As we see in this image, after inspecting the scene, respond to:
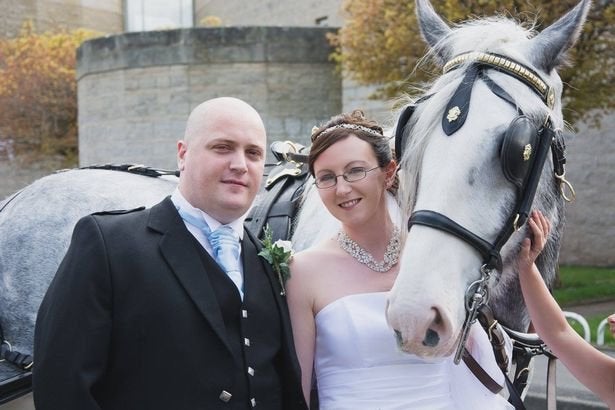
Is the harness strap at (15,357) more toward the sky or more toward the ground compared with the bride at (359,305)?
more toward the ground

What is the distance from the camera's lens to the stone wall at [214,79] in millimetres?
15086

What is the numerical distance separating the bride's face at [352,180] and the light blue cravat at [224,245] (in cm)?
40

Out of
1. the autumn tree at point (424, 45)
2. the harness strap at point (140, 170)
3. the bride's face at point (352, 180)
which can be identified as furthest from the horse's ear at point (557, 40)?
the autumn tree at point (424, 45)

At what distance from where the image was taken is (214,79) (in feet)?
49.8

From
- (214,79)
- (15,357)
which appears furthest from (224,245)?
(214,79)

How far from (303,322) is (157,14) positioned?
115ft

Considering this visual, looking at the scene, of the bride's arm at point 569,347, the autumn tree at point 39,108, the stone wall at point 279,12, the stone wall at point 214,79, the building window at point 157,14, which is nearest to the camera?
the bride's arm at point 569,347

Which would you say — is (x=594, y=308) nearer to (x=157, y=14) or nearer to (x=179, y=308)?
(x=179, y=308)

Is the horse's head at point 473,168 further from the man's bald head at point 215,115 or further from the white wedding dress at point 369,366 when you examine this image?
the man's bald head at point 215,115

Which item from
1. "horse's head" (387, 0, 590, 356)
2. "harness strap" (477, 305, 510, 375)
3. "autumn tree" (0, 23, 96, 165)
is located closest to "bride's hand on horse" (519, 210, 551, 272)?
"horse's head" (387, 0, 590, 356)

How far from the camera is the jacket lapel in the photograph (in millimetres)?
2047

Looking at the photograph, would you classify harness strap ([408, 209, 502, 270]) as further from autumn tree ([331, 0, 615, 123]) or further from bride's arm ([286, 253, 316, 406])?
autumn tree ([331, 0, 615, 123])

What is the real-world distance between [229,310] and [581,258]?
12993 millimetres

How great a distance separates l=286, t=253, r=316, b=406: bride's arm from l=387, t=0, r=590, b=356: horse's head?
0.45 m
